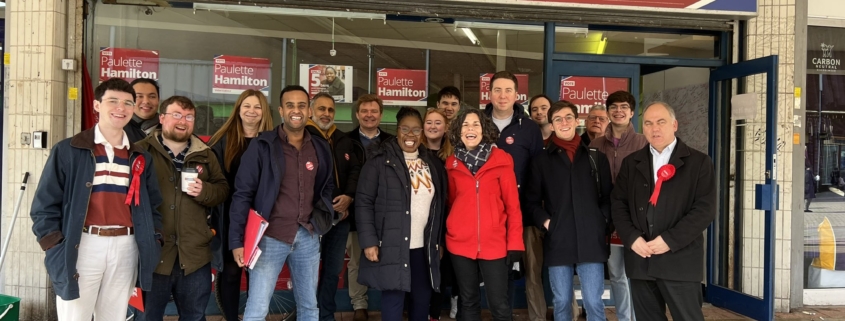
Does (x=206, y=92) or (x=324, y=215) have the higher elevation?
(x=206, y=92)

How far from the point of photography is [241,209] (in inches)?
142

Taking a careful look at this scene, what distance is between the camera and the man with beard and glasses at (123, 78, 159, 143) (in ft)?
13.4

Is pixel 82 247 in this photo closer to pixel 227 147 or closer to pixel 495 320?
pixel 227 147

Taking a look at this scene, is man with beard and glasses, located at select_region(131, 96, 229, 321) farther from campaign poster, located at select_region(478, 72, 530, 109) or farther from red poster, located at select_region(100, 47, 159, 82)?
campaign poster, located at select_region(478, 72, 530, 109)

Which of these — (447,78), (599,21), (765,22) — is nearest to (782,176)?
(765,22)

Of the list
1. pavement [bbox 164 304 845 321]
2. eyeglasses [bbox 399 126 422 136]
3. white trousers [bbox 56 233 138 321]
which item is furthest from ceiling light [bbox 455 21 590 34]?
white trousers [bbox 56 233 138 321]

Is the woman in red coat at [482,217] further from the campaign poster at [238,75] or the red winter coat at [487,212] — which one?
the campaign poster at [238,75]

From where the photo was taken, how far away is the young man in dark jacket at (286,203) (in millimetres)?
3639

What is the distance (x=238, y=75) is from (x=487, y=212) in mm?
2966

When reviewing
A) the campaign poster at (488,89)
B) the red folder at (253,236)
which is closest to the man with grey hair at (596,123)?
the campaign poster at (488,89)

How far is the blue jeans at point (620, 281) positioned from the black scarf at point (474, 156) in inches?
47.9

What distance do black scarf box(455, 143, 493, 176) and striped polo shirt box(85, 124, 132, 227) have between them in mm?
2037

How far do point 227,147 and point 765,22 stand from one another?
492cm

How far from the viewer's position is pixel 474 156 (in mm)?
4039
